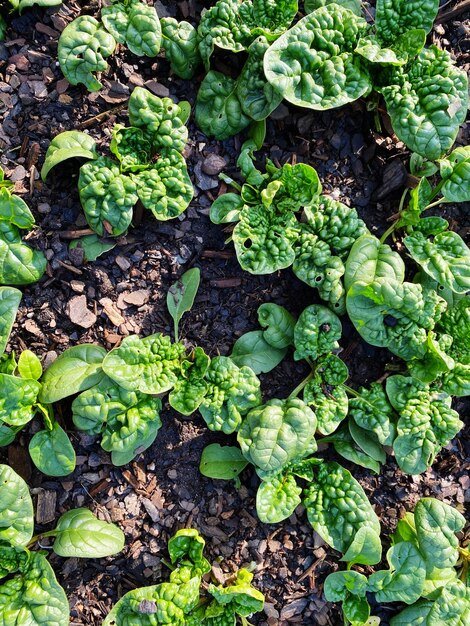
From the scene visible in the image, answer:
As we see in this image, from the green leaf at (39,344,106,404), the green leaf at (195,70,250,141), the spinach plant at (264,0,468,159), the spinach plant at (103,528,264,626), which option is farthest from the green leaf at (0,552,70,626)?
the spinach plant at (264,0,468,159)

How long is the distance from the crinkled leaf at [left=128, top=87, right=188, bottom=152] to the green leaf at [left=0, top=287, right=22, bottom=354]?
96cm

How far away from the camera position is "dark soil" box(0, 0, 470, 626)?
2830mm

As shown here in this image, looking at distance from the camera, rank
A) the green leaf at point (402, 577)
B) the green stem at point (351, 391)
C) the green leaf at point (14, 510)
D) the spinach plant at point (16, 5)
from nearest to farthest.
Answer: the green leaf at point (14, 510) → the spinach plant at point (16, 5) → the green leaf at point (402, 577) → the green stem at point (351, 391)

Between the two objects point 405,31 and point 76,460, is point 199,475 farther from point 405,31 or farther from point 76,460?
point 405,31

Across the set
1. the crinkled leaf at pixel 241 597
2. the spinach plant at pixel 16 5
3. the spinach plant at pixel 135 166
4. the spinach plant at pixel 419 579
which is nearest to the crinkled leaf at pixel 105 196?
the spinach plant at pixel 135 166

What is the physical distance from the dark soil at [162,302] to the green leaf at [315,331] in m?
0.16

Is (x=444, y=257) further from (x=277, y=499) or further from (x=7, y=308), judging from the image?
(x=7, y=308)

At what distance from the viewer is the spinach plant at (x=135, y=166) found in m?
2.73

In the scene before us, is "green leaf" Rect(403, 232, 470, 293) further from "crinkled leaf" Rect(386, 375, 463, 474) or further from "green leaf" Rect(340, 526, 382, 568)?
"green leaf" Rect(340, 526, 382, 568)

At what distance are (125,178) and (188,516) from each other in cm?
165

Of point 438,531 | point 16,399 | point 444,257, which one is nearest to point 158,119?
point 16,399

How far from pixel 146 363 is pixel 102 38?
151cm

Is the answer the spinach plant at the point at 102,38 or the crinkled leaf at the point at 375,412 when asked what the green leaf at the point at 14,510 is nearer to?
the crinkled leaf at the point at 375,412

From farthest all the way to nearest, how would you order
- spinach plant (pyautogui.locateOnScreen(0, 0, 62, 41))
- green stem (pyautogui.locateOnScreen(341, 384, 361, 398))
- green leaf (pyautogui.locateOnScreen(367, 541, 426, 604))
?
green stem (pyautogui.locateOnScreen(341, 384, 361, 398)), green leaf (pyautogui.locateOnScreen(367, 541, 426, 604)), spinach plant (pyautogui.locateOnScreen(0, 0, 62, 41))
